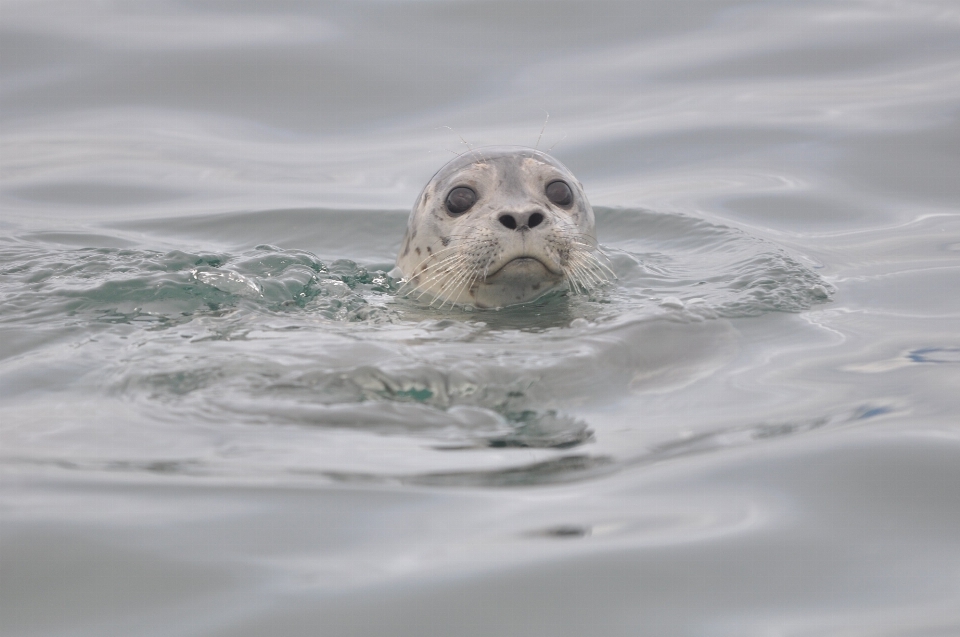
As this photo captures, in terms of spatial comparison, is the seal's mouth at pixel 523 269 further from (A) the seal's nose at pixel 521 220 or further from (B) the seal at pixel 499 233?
(A) the seal's nose at pixel 521 220

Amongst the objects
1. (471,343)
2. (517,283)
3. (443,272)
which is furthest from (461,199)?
(471,343)

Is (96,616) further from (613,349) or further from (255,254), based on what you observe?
(255,254)

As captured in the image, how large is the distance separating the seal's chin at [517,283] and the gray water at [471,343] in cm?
8

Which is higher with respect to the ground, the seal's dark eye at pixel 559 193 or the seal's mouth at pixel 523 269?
the seal's dark eye at pixel 559 193


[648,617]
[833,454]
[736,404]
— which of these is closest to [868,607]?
[648,617]

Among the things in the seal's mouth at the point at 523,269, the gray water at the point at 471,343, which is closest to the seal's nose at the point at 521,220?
the seal's mouth at the point at 523,269

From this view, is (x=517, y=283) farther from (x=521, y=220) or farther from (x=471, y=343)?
(x=471, y=343)

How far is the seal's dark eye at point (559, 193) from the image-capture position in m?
5.48

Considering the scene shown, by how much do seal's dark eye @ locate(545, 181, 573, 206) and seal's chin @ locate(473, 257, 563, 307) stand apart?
0.41 m

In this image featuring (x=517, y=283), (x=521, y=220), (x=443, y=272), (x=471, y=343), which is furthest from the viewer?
(x=443, y=272)

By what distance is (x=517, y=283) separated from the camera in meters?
5.27

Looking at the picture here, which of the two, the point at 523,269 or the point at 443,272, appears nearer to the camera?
the point at 523,269

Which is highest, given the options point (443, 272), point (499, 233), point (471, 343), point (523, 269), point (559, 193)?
point (559, 193)

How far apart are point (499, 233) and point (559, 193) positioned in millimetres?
558
